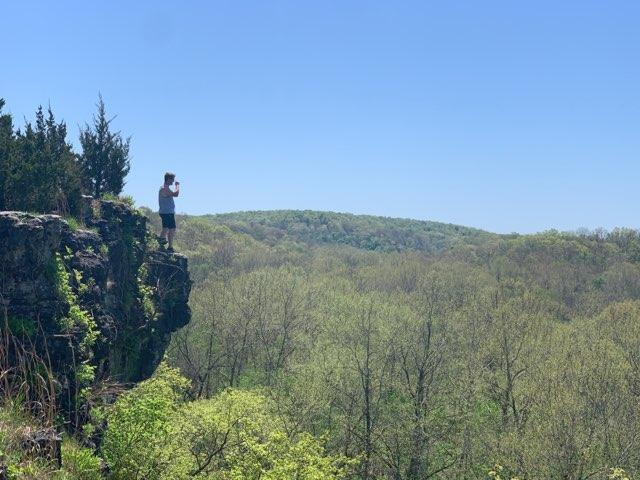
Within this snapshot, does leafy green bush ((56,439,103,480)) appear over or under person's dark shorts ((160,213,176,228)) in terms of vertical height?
under

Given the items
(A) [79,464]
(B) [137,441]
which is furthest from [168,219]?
(A) [79,464]

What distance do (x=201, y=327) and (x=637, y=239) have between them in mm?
82277

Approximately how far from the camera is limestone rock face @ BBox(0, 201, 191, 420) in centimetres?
1472

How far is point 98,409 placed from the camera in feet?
53.2

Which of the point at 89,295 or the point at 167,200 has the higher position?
the point at 167,200

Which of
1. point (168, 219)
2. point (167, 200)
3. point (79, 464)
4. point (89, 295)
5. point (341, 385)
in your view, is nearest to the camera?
point (79, 464)

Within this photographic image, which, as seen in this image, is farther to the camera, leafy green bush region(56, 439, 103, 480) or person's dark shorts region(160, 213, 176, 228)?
person's dark shorts region(160, 213, 176, 228)

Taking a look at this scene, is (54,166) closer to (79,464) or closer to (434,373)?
(79,464)

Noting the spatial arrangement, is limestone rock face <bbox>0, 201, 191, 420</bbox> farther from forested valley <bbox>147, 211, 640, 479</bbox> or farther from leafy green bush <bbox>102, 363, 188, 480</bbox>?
forested valley <bbox>147, 211, 640, 479</bbox>

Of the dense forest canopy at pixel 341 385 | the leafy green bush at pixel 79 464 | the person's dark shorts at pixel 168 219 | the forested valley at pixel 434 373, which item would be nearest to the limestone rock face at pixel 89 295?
the dense forest canopy at pixel 341 385

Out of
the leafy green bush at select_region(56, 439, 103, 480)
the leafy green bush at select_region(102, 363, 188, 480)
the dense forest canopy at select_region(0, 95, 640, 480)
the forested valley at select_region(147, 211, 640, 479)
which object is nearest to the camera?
the leafy green bush at select_region(56, 439, 103, 480)

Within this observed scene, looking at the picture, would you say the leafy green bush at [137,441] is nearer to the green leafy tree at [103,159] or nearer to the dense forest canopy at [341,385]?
the dense forest canopy at [341,385]

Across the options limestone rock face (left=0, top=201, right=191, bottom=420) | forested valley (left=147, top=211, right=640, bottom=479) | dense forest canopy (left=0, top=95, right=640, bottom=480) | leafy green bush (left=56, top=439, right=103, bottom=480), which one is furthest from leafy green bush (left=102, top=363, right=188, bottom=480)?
forested valley (left=147, top=211, right=640, bottom=479)

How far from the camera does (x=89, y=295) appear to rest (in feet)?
58.0
